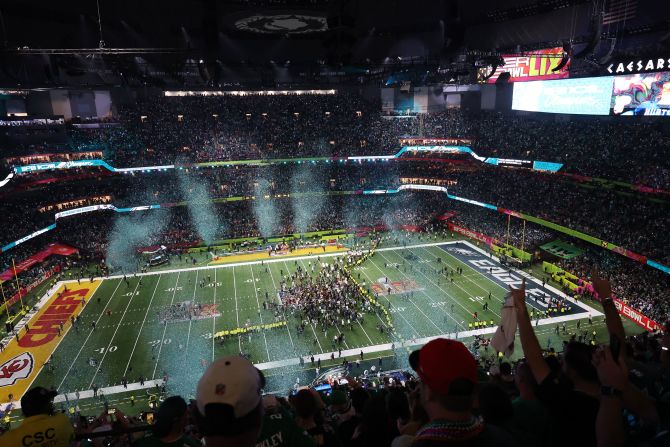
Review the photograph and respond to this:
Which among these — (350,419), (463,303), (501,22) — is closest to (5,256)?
(463,303)

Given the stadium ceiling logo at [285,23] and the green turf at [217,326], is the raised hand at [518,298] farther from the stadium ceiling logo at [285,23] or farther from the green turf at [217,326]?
the stadium ceiling logo at [285,23]

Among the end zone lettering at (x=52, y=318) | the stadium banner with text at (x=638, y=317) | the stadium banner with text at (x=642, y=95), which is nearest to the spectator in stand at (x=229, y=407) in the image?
the stadium banner with text at (x=638, y=317)

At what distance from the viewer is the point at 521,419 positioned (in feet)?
13.1

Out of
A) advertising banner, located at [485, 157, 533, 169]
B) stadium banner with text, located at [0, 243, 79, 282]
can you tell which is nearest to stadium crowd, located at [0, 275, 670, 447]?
stadium banner with text, located at [0, 243, 79, 282]

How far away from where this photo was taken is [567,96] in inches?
1604

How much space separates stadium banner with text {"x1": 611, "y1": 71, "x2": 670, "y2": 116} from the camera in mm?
31250

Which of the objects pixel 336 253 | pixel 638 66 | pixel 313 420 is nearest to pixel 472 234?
pixel 336 253

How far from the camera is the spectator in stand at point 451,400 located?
91.0 inches

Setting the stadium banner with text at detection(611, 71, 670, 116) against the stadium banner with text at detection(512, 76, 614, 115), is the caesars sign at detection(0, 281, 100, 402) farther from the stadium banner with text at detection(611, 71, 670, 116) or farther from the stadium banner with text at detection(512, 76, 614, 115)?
the stadium banner with text at detection(512, 76, 614, 115)

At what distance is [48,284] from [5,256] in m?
4.09

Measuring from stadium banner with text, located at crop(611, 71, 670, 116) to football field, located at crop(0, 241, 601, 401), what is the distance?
1473 cm

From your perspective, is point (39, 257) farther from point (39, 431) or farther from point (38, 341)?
point (39, 431)

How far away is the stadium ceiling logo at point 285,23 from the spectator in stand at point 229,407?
27.3m

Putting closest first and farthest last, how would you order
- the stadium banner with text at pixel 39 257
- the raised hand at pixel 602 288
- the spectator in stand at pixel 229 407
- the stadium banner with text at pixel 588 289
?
1. the spectator in stand at pixel 229 407
2. the raised hand at pixel 602 288
3. the stadium banner with text at pixel 588 289
4. the stadium banner with text at pixel 39 257
